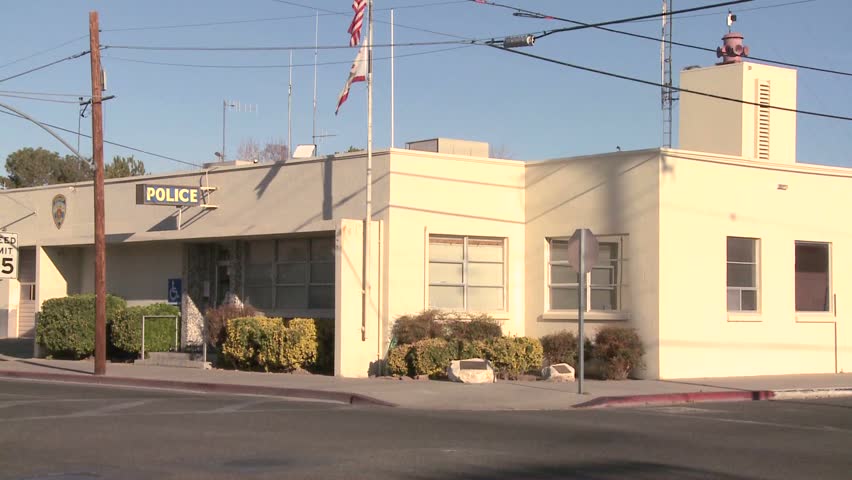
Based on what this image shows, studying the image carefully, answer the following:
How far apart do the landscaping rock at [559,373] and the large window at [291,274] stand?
19.0 feet

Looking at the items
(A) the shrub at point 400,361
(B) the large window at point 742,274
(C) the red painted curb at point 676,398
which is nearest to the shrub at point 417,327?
(A) the shrub at point 400,361

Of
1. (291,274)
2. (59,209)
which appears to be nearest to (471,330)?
(291,274)

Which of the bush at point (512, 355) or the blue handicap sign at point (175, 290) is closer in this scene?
the bush at point (512, 355)

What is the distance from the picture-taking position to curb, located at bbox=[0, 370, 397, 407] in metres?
19.3

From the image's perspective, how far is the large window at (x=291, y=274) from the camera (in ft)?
84.4

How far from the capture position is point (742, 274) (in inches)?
966

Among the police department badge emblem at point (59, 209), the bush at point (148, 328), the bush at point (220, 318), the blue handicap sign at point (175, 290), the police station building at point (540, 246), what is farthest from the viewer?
the police department badge emblem at point (59, 209)

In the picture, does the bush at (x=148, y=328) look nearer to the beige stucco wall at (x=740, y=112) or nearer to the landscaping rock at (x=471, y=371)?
the landscaping rock at (x=471, y=371)

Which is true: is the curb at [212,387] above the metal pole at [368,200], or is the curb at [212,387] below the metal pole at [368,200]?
below

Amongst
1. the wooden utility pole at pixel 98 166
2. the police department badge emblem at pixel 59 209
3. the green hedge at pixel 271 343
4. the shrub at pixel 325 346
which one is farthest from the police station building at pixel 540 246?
the police department badge emblem at pixel 59 209

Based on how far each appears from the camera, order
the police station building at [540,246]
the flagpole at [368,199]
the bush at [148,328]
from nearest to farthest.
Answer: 1. the police station building at [540,246]
2. the flagpole at [368,199]
3. the bush at [148,328]

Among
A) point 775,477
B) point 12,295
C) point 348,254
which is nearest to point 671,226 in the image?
point 348,254

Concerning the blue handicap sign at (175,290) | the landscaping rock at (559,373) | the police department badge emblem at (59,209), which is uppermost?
the police department badge emblem at (59,209)

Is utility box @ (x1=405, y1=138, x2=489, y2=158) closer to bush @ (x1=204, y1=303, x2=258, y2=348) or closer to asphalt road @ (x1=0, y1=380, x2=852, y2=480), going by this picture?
bush @ (x1=204, y1=303, x2=258, y2=348)
